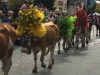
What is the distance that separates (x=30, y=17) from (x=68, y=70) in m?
2.23

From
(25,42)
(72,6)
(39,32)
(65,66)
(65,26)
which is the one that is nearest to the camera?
(25,42)

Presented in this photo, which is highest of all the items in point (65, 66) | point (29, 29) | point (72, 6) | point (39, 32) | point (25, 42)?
point (29, 29)

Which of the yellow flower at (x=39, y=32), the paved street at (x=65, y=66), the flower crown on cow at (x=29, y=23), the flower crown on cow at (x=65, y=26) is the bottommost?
the paved street at (x=65, y=66)

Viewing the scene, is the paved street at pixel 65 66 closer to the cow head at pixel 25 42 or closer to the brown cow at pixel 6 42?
the cow head at pixel 25 42

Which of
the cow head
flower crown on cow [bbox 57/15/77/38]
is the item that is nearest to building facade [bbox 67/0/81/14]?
flower crown on cow [bbox 57/15/77/38]

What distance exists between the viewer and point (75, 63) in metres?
11.7

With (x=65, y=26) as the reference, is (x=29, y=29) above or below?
above

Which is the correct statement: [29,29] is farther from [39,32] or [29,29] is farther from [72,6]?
[72,6]

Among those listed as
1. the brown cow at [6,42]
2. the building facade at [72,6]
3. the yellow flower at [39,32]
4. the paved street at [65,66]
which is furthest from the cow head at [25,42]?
the building facade at [72,6]

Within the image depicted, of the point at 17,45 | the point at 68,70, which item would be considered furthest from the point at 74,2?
the point at 68,70

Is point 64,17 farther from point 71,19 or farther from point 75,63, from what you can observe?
point 75,63

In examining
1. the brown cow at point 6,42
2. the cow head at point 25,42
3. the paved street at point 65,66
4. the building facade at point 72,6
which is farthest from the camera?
the building facade at point 72,6

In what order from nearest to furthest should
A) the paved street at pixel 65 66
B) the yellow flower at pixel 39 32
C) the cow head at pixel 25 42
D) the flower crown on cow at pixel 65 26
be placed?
1. the cow head at pixel 25 42
2. the yellow flower at pixel 39 32
3. the paved street at pixel 65 66
4. the flower crown on cow at pixel 65 26

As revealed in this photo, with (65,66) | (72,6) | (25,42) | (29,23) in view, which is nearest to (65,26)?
(65,66)
